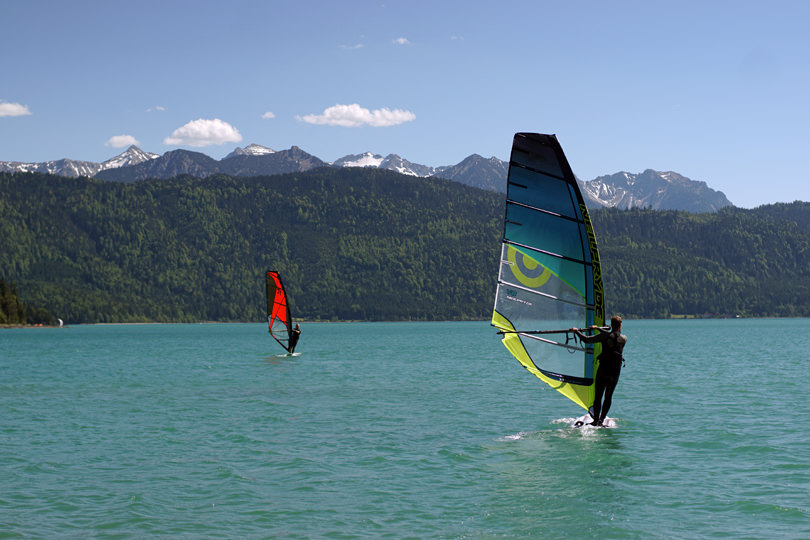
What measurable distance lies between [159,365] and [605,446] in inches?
2262

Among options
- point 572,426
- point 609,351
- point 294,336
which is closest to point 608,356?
point 609,351

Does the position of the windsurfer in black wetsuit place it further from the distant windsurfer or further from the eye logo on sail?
the distant windsurfer

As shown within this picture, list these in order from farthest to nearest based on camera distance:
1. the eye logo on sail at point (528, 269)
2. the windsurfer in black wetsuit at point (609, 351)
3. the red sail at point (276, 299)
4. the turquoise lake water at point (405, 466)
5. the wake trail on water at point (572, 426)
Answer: the red sail at point (276, 299) → the wake trail on water at point (572, 426) → the eye logo on sail at point (528, 269) → the windsurfer in black wetsuit at point (609, 351) → the turquoise lake water at point (405, 466)

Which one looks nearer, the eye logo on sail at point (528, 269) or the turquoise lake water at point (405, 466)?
the turquoise lake water at point (405, 466)

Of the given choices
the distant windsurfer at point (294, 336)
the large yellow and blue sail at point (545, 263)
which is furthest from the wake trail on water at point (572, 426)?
the distant windsurfer at point (294, 336)

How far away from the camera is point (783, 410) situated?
110ft

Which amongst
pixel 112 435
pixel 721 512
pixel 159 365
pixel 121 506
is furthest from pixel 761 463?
pixel 159 365

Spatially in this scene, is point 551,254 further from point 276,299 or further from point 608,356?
point 276,299

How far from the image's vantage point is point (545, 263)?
21.3 m

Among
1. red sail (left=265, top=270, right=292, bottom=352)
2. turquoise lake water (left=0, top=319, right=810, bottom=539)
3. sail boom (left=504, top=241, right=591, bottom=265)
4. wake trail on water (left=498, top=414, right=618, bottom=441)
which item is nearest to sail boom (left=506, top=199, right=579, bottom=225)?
sail boom (left=504, top=241, right=591, bottom=265)

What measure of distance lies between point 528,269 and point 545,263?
1.51 feet

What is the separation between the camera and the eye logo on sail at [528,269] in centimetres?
2138

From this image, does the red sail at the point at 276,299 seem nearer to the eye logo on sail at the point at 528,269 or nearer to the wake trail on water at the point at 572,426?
the wake trail on water at the point at 572,426

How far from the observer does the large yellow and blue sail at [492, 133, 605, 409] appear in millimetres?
20719
